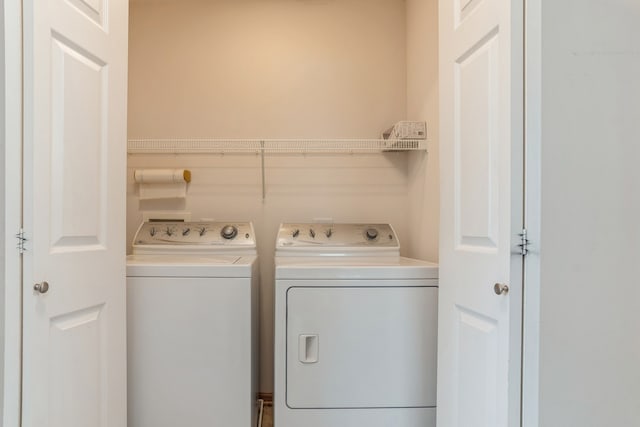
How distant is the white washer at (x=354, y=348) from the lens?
148 cm

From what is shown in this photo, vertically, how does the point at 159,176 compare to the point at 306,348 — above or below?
above

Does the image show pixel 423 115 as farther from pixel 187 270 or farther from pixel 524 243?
pixel 187 270

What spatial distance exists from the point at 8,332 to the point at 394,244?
65.8 inches

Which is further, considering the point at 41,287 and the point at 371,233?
the point at 371,233

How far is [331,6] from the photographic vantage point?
2.28 meters

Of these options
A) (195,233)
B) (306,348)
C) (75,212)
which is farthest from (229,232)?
(75,212)

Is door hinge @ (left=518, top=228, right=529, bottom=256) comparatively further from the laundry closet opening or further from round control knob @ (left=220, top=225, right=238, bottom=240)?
Answer: round control knob @ (left=220, top=225, right=238, bottom=240)

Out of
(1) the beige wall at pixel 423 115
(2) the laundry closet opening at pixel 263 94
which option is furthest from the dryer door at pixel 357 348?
(2) the laundry closet opening at pixel 263 94

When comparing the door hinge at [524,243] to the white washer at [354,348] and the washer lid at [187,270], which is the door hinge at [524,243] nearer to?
the white washer at [354,348]

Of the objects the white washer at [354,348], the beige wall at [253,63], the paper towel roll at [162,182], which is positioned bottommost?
the white washer at [354,348]

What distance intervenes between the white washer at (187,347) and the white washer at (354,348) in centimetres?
17

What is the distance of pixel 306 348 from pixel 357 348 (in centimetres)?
22

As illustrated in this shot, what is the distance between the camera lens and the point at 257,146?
2234 millimetres

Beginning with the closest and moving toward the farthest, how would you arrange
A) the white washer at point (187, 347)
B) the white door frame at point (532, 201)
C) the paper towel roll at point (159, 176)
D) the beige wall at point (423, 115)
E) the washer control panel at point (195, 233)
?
the white door frame at point (532, 201)
the white washer at point (187, 347)
the beige wall at point (423, 115)
the washer control panel at point (195, 233)
the paper towel roll at point (159, 176)
